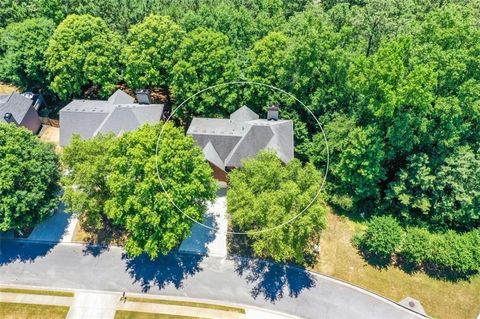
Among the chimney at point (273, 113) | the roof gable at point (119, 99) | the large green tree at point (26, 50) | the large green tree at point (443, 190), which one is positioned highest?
the large green tree at point (26, 50)

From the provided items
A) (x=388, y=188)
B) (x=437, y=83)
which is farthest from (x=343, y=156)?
(x=437, y=83)

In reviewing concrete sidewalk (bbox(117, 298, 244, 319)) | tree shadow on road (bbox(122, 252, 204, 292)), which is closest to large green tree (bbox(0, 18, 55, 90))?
tree shadow on road (bbox(122, 252, 204, 292))

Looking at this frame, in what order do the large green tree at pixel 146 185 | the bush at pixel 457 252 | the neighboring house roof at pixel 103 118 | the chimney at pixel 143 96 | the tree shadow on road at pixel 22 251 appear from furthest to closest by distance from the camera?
the chimney at pixel 143 96 < the neighboring house roof at pixel 103 118 < the tree shadow on road at pixel 22 251 < the bush at pixel 457 252 < the large green tree at pixel 146 185

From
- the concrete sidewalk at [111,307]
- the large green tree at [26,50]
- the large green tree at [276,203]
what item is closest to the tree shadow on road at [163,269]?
the concrete sidewalk at [111,307]

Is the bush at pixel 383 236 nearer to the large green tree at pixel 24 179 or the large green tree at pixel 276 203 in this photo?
the large green tree at pixel 276 203

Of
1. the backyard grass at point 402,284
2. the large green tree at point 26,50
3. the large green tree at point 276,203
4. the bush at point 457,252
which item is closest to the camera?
the large green tree at point 276,203

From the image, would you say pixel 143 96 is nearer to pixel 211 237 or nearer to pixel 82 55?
pixel 82 55
